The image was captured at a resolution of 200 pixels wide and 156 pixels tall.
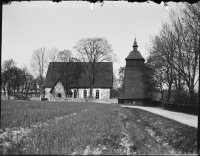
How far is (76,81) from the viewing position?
2368 inches

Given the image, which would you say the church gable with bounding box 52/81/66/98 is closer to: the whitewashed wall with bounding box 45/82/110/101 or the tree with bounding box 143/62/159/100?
the whitewashed wall with bounding box 45/82/110/101

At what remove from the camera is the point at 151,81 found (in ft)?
117

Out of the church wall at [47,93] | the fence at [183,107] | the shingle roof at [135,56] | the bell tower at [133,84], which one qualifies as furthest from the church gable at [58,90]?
the fence at [183,107]

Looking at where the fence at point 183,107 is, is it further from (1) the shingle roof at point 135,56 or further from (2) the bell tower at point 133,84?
(1) the shingle roof at point 135,56

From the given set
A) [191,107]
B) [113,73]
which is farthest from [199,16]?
[113,73]

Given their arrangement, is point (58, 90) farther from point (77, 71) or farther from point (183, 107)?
point (183, 107)

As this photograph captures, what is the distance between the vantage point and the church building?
57062 millimetres

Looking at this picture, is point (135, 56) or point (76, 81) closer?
point (135, 56)

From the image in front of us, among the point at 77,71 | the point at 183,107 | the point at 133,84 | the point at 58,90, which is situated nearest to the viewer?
the point at 183,107

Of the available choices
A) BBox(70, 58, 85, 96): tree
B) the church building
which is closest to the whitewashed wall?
the church building

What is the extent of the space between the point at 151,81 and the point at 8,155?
108 feet

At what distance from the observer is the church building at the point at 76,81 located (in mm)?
57062

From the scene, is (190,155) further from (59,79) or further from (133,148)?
(59,79)

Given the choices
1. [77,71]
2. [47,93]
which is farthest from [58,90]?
[77,71]
